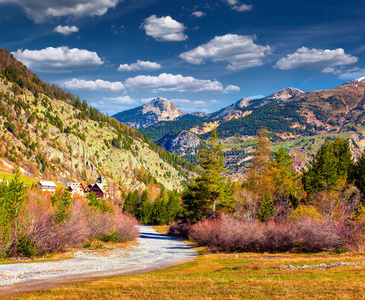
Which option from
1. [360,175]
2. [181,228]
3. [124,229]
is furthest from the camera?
[181,228]

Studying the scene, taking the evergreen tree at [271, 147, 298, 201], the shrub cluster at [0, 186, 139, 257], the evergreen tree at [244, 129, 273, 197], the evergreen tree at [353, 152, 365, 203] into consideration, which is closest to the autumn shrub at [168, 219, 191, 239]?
the evergreen tree at [244, 129, 273, 197]

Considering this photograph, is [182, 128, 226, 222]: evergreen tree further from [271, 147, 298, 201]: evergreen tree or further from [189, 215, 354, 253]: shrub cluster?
[189, 215, 354, 253]: shrub cluster

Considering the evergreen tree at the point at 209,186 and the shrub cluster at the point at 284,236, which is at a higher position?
the evergreen tree at the point at 209,186

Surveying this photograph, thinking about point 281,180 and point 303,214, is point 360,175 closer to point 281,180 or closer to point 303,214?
point 281,180

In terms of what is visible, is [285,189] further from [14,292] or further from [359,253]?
[14,292]

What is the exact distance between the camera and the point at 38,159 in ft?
609

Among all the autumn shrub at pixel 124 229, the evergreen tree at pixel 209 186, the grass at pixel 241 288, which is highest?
the evergreen tree at pixel 209 186

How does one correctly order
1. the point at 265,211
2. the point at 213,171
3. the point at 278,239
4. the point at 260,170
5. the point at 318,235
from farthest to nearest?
the point at 260,170 → the point at 213,171 → the point at 265,211 → the point at 278,239 → the point at 318,235

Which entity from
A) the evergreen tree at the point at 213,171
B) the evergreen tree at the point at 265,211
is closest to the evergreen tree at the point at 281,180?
the evergreen tree at the point at 213,171

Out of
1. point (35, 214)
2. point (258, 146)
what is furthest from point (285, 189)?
point (35, 214)

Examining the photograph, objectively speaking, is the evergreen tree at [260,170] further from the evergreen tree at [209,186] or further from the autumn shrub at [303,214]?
the autumn shrub at [303,214]

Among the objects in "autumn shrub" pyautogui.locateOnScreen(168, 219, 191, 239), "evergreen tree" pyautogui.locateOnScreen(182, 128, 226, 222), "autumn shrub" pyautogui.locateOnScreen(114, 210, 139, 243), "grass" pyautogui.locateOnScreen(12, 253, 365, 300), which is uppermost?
"evergreen tree" pyautogui.locateOnScreen(182, 128, 226, 222)

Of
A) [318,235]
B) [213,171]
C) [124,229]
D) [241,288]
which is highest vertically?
[213,171]

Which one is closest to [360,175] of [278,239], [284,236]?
[284,236]
